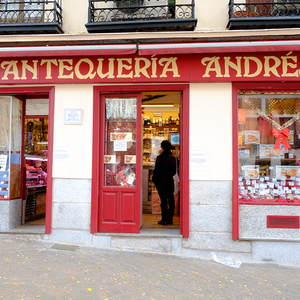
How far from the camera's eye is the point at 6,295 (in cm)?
375

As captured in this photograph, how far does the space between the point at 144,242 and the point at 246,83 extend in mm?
3713

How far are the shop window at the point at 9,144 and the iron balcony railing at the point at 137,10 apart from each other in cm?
259

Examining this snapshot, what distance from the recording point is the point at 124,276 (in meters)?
4.50

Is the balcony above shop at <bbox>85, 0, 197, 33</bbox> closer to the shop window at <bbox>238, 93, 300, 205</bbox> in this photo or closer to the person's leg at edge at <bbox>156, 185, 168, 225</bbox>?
the shop window at <bbox>238, 93, 300, 205</bbox>

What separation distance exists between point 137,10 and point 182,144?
10.2 feet

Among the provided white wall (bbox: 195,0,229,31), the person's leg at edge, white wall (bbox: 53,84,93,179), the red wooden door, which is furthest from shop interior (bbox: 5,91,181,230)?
white wall (bbox: 195,0,229,31)

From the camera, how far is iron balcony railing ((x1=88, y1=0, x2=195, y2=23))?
613 centimetres

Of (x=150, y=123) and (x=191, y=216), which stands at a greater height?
(x=150, y=123)

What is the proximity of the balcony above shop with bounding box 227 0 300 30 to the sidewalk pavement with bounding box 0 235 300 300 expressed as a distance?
15.1ft

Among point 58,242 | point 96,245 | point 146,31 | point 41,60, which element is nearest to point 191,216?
point 96,245

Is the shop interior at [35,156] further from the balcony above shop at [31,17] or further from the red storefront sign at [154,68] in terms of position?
the balcony above shop at [31,17]

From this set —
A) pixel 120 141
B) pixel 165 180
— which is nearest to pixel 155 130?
pixel 165 180

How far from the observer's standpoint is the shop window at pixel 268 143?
5957 mm

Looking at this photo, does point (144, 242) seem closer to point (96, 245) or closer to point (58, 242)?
point (96, 245)
